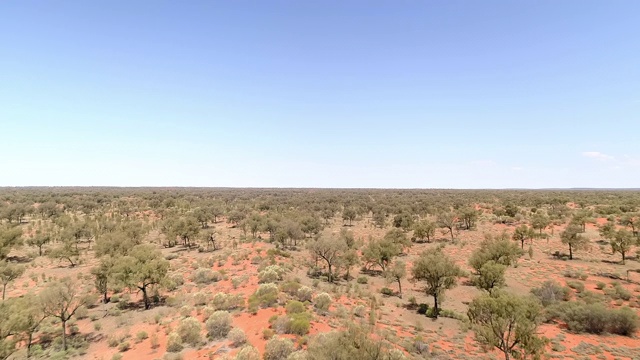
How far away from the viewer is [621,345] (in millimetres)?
24422

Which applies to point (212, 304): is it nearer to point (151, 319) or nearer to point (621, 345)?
point (151, 319)

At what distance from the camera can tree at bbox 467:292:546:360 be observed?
19.7m

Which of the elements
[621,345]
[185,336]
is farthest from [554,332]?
[185,336]

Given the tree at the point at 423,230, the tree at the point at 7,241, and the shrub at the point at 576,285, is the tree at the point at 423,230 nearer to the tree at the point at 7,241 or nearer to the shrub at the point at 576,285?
the shrub at the point at 576,285

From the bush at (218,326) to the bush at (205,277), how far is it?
49.5 feet

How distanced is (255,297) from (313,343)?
1229 centimetres

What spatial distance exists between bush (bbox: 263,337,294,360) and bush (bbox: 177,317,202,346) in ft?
19.8

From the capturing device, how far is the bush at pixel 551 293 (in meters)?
33.1

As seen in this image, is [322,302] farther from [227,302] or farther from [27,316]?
[27,316]

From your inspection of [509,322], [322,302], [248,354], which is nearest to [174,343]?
[248,354]

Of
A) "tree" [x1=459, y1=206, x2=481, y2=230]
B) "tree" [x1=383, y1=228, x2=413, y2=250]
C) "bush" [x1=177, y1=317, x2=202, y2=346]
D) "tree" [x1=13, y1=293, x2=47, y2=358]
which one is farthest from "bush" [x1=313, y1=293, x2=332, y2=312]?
"tree" [x1=459, y1=206, x2=481, y2=230]

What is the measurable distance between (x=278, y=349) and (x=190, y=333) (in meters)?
7.77

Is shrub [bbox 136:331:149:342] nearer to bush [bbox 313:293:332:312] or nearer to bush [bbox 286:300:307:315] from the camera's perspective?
bush [bbox 286:300:307:315]

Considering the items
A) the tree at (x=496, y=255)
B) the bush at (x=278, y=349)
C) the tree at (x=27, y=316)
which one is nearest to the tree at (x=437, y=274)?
the tree at (x=496, y=255)
